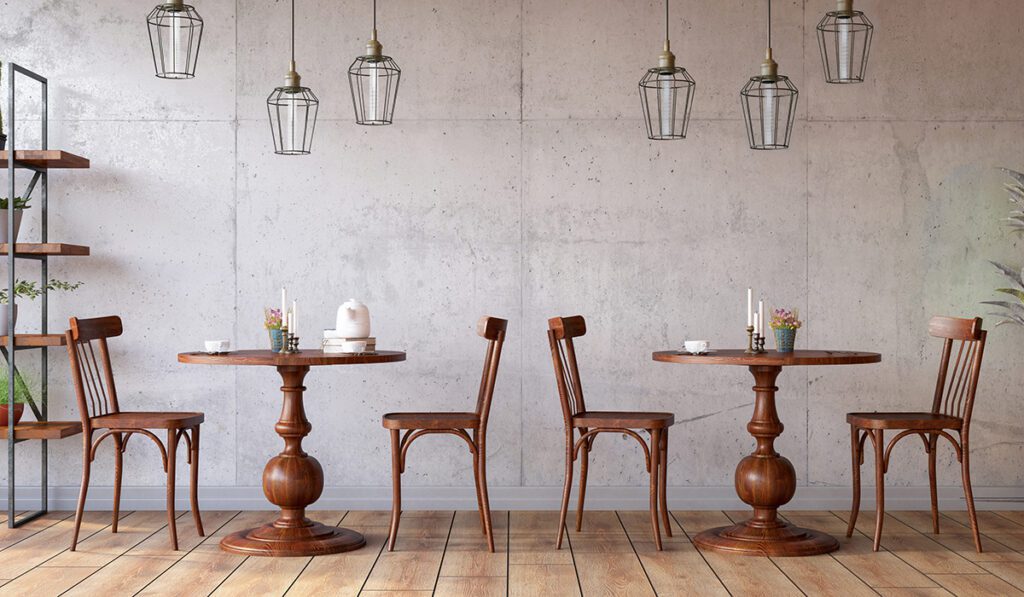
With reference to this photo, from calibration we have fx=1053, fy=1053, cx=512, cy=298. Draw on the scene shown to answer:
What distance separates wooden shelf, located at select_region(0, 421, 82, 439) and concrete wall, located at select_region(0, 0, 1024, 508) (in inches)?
15.1

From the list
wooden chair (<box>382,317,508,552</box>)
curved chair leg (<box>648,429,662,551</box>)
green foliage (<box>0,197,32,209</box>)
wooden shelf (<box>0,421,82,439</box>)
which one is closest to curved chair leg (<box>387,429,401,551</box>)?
wooden chair (<box>382,317,508,552</box>)

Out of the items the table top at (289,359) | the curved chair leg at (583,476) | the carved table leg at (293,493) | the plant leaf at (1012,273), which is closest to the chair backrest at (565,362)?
the curved chair leg at (583,476)

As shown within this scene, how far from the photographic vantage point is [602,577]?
3.85m

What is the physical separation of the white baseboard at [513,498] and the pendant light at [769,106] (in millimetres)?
1756

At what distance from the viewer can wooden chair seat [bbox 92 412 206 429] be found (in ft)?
14.0

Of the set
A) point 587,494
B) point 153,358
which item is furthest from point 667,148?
point 153,358

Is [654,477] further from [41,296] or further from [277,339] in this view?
[41,296]

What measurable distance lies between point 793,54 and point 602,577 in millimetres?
2855

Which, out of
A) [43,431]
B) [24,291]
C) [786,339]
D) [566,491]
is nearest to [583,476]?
[566,491]

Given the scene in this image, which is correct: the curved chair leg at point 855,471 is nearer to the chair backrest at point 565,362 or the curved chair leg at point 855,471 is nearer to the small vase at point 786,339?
the small vase at point 786,339

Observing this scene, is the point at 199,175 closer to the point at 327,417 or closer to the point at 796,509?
the point at 327,417

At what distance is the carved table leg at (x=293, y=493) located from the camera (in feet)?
13.9

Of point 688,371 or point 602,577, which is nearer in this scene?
point 602,577

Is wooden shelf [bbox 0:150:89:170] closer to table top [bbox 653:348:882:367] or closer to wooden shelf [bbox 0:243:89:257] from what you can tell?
wooden shelf [bbox 0:243:89:257]
